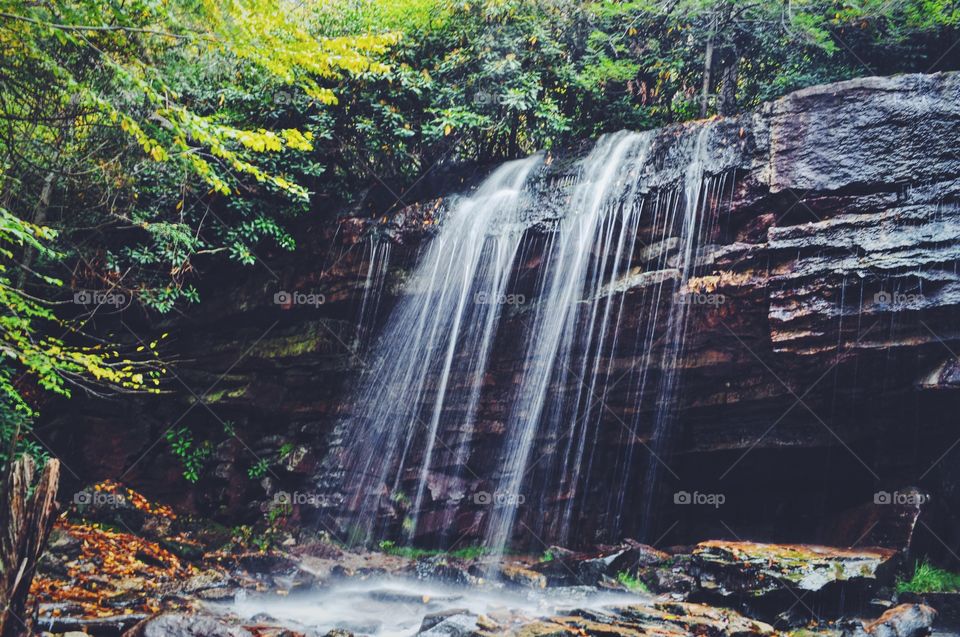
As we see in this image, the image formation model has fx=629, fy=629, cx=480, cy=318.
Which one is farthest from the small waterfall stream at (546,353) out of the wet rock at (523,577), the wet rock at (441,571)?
the wet rock at (523,577)

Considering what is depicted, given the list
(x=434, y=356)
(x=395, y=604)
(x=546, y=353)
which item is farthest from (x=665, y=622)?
(x=434, y=356)

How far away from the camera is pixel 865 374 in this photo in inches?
334

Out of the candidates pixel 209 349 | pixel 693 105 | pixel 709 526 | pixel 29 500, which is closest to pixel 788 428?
pixel 709 526

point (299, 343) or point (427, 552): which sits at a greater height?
point (299, 343)

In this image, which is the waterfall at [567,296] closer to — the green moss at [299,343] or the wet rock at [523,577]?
the wet rock at [523,577]

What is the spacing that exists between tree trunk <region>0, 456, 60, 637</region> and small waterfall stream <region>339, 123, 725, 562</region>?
282 inches

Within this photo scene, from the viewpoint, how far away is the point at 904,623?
609 centimetres

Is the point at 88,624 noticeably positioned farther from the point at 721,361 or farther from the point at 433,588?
the point at 721,361

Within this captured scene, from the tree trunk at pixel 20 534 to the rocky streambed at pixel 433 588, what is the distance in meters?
0.44

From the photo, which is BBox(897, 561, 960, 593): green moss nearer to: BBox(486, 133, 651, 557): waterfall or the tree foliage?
BBox(486, 133, 651, 557): waterfall

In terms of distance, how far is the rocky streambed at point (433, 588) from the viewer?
6277 mm

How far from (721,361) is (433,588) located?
17.6ft

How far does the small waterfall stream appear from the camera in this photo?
978cm

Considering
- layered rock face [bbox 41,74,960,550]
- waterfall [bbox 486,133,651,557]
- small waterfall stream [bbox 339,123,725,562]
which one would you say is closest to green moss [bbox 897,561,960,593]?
layered rock face [bbox 41,74,960,550]
